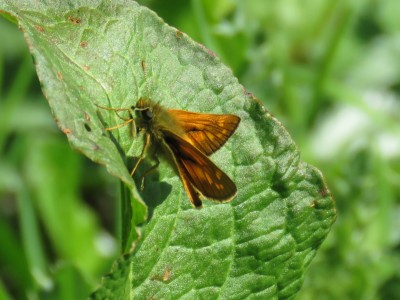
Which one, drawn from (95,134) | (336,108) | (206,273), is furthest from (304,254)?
(336,108)

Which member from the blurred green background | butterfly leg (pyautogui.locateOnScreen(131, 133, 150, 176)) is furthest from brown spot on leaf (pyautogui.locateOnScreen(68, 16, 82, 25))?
the blurred green background

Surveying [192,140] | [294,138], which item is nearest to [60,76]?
[192,140]

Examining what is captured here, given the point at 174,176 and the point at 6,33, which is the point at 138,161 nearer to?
the point at 174,176

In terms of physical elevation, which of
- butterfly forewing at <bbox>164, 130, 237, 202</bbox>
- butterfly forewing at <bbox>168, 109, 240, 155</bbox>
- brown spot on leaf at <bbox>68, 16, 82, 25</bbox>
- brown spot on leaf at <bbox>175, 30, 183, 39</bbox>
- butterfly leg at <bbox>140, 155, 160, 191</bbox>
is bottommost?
butterfly leg at <bbox>140, 155, 160, 191</bbox>

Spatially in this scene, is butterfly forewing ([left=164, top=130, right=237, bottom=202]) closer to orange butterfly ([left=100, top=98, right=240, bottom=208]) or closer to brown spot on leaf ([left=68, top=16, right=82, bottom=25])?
orange butterfly ([left=100, top=98, right=240, bottom=208])

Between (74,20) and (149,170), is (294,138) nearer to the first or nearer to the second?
(149,170)

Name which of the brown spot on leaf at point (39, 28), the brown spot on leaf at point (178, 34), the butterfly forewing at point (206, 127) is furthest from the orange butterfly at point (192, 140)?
the brown spot on leaf at point (39, 28)
